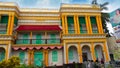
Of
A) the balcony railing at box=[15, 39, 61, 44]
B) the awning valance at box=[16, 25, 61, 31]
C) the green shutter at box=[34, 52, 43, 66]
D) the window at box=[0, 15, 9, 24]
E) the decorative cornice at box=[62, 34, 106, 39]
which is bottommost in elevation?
the green shutter at box=[34, 52, 43, 66]

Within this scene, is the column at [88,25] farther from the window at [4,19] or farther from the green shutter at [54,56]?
the window at [4,19]

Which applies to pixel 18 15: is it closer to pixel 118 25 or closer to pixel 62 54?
pixel 62 54

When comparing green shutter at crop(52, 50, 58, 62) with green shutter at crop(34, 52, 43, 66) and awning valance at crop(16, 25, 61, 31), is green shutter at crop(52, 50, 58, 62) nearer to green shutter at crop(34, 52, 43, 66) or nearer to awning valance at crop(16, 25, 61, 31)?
green shutter at crop(34, 52, 43, 66)

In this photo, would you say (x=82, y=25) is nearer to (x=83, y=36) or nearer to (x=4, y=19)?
(x=83, y=36)

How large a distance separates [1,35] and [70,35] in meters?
9.43

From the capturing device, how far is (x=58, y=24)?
24.5 meters

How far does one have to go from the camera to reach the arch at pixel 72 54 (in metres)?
21.8

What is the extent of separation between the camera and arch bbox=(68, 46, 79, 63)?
21828 mm

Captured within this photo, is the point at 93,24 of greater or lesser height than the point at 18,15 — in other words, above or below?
below

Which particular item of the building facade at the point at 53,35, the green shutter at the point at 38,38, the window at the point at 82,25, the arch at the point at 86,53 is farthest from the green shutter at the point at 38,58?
the window at the point at 82,25

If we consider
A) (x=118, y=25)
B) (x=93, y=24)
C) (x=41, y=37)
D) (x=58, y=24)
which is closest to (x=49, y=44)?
(x=41, y=37)

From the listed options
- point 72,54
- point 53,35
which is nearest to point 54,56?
point 72,54

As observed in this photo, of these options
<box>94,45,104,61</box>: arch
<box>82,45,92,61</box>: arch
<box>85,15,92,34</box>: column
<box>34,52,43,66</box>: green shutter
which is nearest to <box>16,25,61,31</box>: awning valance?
<box>34,52,43,66</box>: green shutter

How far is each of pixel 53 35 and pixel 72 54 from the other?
4.21 m
